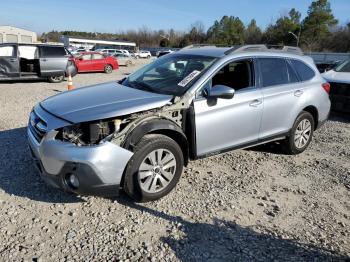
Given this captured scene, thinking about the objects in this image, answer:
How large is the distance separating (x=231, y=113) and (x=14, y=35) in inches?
2561

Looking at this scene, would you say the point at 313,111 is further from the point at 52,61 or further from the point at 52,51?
the point at 52,51

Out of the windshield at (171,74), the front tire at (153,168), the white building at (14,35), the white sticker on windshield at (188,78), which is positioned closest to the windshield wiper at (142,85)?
the windshield at (171,74)

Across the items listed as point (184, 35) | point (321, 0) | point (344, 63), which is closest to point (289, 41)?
point (321, 0)

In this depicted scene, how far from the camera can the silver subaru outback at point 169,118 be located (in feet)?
11.6

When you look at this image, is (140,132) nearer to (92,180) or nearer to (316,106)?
(92,180)

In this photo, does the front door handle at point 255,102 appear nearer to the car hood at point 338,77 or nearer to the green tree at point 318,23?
the car hood at point 338,77

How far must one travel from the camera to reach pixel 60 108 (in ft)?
12.8

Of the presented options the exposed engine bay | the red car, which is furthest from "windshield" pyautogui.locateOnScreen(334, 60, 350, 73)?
the red car

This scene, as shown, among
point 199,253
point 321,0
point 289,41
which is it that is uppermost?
point 321,0

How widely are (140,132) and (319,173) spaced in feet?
10.2

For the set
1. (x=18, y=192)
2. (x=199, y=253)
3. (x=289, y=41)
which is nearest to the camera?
(x=199, y=253)

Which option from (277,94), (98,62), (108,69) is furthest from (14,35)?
(277,94)

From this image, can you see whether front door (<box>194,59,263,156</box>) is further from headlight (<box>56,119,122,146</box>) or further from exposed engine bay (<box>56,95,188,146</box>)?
headlight (<box>56,119,122,146</box>)

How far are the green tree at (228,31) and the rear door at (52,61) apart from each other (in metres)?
82.1
